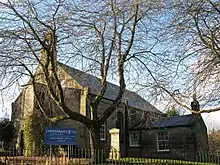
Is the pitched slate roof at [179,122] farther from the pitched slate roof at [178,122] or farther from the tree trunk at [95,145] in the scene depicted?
the tree trunk at [95,145]

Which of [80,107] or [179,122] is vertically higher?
[80,107]

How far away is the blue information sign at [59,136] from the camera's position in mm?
20938

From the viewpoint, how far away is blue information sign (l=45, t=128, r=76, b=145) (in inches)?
824

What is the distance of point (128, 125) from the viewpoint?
1559 inches

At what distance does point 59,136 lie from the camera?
70.3 feet

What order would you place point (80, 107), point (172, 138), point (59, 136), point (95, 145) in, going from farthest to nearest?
1. point (172, 138)
2. point (80, 107)
3. point (59, 136)
4. point (95, 145)

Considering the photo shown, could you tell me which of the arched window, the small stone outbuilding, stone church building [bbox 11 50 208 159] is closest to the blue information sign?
stone church building [bbox 11 50 208 159]

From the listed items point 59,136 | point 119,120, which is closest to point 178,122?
point 119,120

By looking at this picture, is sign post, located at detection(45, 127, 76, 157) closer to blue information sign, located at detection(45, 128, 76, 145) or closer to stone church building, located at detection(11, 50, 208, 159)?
blue information sign, located at detection(45, 128, 76, 145)

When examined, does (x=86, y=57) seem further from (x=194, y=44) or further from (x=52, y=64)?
(x=194, y=44)

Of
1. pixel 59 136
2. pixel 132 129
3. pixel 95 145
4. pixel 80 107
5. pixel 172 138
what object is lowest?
pixel 95 145

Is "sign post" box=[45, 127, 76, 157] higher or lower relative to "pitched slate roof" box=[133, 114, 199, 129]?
lower

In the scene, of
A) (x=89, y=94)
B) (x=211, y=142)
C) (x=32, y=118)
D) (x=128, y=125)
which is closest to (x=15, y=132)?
(x=32, y=118)

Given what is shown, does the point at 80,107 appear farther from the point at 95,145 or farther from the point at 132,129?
the point at 95,145
